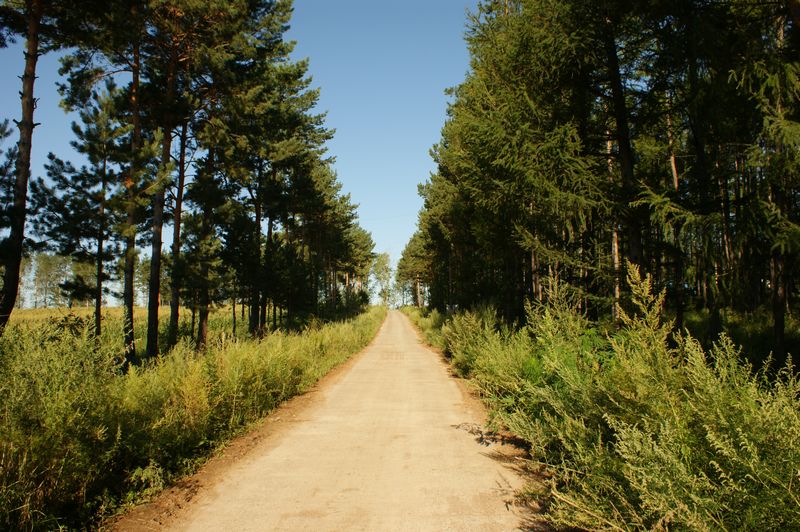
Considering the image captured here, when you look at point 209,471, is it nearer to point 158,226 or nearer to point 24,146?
point 24,146

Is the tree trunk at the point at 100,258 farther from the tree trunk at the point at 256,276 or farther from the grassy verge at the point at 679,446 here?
the grassy verge at the point at 679,446

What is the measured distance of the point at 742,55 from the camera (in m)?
7.16

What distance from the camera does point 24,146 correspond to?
1085 cm

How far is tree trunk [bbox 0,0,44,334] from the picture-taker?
418 inches

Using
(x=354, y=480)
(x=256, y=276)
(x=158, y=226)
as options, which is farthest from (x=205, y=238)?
(x=354, y=480)

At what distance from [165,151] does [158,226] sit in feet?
9.22

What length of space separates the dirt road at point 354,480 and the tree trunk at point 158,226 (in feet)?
29.7

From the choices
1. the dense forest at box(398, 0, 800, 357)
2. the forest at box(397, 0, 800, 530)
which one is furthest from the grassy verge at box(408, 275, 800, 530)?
the dense forest at box(398, 0, 800, 357)

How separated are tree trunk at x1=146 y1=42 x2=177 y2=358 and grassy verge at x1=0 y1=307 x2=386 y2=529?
30.5 ft

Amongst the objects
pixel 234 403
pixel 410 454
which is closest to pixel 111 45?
pixel 234 403

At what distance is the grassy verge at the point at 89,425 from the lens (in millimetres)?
3520

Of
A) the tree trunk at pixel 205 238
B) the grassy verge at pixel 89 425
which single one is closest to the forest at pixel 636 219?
the grassy verge at pixel 89 425

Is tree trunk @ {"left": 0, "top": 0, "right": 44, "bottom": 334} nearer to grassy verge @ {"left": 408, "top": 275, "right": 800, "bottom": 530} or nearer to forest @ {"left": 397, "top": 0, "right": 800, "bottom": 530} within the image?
forest @ {"left": 397, "top": 0, "right": 800, "bottom": 530}

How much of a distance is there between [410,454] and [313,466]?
51.8 inches
